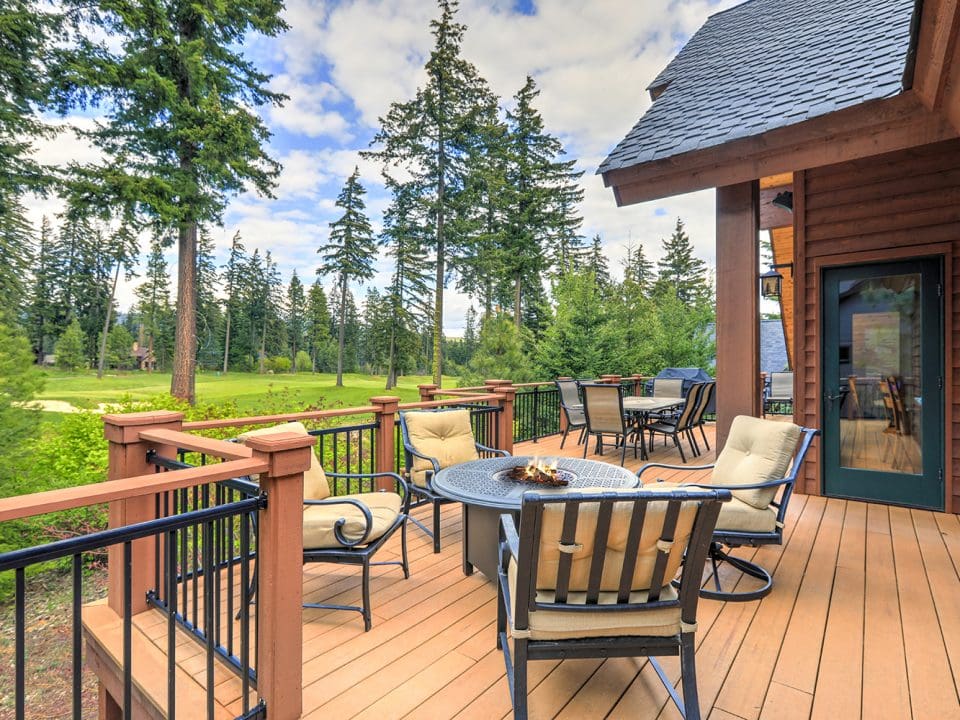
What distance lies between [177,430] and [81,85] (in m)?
10.5

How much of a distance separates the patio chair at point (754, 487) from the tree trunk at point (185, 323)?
11420 millimetres

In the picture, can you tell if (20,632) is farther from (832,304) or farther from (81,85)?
(81,85)

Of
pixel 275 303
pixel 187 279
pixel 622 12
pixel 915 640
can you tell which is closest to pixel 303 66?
pixel 187 279

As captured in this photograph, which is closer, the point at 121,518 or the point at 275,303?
the point at 121,518

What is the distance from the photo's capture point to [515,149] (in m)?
17.2

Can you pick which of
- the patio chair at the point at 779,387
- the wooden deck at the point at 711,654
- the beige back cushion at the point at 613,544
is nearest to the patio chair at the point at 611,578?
the beige back cushion at the point at 613,544

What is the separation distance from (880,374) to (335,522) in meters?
4.96

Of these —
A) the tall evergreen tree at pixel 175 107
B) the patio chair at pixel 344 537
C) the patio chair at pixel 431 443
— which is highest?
the tall evergreen tree at pixel 175 107

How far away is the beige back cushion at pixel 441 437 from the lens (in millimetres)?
3836

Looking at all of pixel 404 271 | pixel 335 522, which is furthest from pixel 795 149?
pixel 404 271

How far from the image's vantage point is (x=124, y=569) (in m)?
1.37

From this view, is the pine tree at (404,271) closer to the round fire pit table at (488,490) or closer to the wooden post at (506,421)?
the wooden post at (506,421)

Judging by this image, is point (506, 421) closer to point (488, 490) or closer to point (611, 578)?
point (488, 490)

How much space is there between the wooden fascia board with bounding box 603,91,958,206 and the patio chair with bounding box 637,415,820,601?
2188mm
